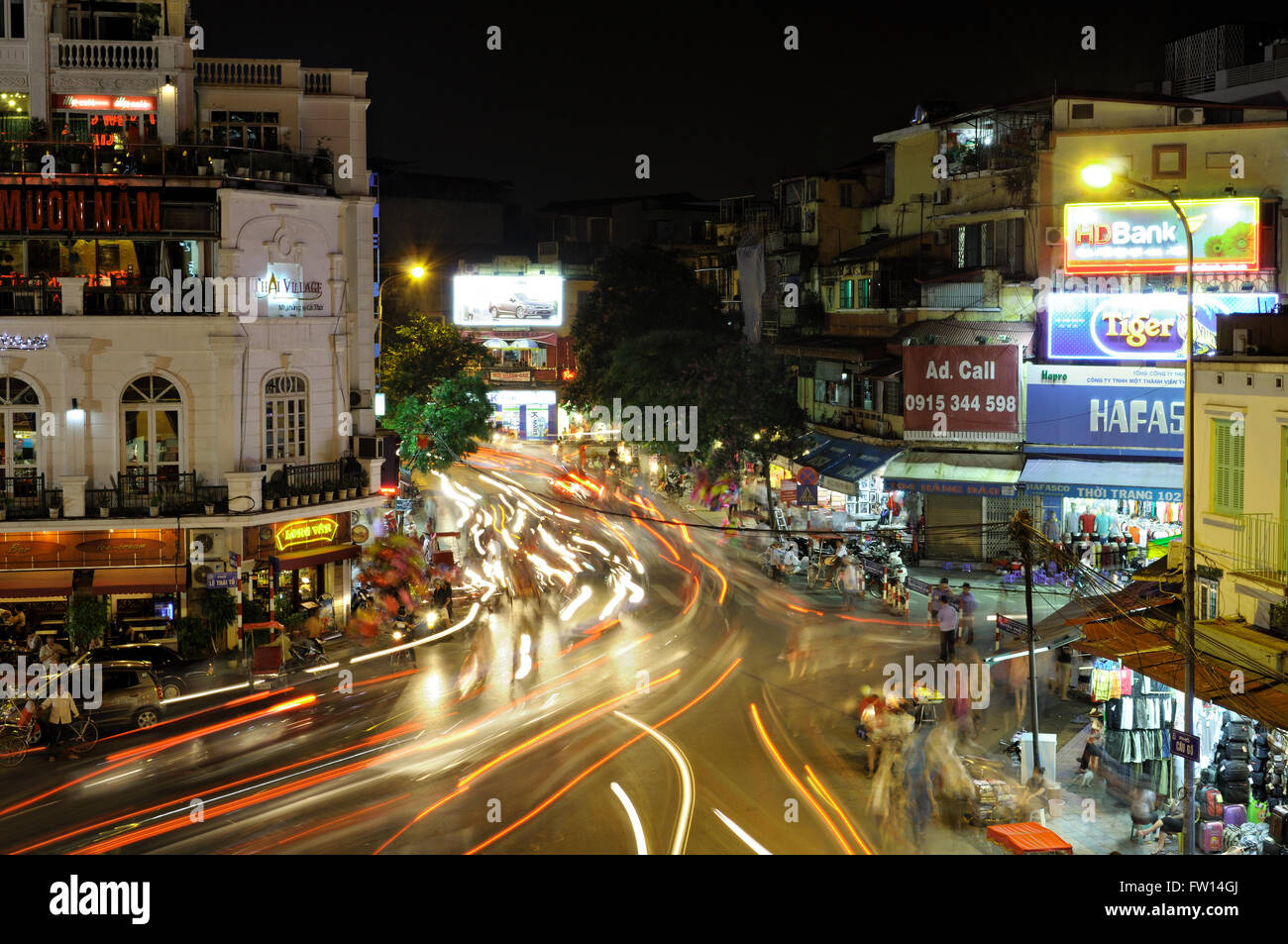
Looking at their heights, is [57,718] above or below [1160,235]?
below

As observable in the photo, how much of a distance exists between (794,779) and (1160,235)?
23.5 m

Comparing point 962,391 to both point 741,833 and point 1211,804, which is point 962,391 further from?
point 741,833

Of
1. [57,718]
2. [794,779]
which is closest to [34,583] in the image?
[57,718]

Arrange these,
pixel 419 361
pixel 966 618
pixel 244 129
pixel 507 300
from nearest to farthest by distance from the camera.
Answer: pixel 966 618, pixel 244 129, pixel 419 361, pixel 507 300

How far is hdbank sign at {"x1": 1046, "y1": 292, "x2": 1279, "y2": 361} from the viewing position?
35312 mm

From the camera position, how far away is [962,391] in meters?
39.2

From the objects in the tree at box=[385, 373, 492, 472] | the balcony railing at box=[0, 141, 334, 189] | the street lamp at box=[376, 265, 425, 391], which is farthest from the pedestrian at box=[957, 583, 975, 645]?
the tree at box=[385, 373, 492, 472]

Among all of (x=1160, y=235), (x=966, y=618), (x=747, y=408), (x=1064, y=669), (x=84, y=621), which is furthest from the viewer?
(x=747, y=408)

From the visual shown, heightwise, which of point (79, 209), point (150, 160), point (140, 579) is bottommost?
point (140, 579)

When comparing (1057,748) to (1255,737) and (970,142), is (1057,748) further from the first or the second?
(970,142)

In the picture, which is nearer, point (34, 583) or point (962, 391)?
point (34, 583)
